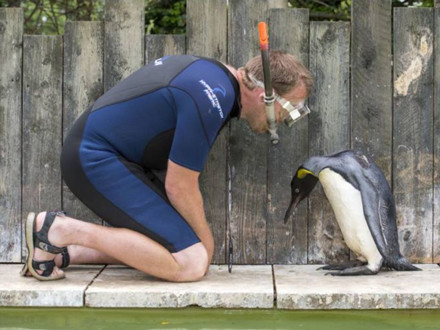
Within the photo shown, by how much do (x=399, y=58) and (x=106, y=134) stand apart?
166cm

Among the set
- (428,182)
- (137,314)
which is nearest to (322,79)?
(428,182)

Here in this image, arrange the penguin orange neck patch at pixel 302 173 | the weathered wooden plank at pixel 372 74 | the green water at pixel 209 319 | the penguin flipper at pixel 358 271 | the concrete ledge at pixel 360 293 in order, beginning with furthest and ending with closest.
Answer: the weathered wooden plank at pixel 372 74, the penguin orange neck patch at pixel 302 173, the penguin flipper at pixel 358 271, the concrete ledge at pixel 360 293, the green water at pixel 209 319

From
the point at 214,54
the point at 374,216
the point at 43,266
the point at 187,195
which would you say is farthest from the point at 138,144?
the point at 374,216

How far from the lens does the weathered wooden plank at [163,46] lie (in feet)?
15.0

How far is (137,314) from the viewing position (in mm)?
3545

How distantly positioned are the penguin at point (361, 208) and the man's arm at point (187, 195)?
662mm

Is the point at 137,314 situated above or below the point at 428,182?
below

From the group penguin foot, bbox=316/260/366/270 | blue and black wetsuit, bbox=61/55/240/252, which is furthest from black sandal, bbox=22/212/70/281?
penguin foot, bbox=316/260/366/270

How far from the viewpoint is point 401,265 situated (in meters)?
4.21

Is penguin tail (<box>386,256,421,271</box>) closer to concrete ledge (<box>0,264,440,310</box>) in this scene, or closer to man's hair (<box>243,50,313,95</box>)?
concrete ledge (<box>0,264,440,310</box>)

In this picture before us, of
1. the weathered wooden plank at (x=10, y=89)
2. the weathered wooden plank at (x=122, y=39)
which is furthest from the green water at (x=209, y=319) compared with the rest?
the weathered wooden plank at (x=122, y=39)

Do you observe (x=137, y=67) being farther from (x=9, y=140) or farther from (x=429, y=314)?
(x=429, y=314)

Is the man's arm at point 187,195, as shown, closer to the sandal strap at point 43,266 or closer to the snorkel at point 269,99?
the snorkel at point 269,99

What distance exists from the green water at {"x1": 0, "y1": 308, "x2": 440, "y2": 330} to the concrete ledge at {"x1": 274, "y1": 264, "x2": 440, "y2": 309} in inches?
1.4
